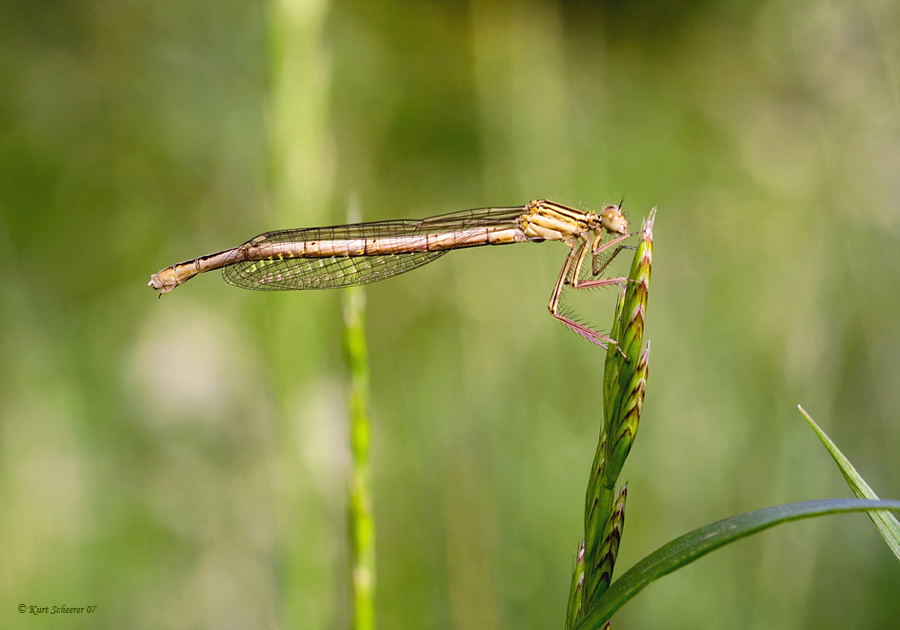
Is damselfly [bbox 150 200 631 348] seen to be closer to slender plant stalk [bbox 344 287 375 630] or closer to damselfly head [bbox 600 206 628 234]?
damselfly head [bbox 600 206 628 234]

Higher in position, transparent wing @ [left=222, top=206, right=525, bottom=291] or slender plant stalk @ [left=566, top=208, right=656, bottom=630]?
transparent wing @ [left=222, top=206, right=525, bottom=291]

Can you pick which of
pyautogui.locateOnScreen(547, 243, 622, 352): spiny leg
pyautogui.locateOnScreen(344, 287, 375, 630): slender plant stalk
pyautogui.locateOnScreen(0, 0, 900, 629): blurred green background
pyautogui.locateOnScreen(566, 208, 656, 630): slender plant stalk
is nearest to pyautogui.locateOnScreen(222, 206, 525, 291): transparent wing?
pyautogui.locateOnScreen(547, 243, 622, 352): spiny leg

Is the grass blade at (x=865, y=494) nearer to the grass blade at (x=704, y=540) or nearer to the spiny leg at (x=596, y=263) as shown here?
the grass blade at (x=704, y=540)

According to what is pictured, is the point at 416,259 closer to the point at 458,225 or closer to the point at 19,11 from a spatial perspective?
the point at 458,225

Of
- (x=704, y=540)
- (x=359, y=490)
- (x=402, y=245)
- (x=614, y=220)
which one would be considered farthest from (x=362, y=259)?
(x=704, y=540)

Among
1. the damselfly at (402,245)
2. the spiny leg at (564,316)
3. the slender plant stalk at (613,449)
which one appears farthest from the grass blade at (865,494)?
the damselfly at (402,245)
